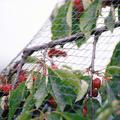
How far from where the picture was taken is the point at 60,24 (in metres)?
0.96

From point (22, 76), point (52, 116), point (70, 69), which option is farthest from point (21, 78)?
point (52, 116)

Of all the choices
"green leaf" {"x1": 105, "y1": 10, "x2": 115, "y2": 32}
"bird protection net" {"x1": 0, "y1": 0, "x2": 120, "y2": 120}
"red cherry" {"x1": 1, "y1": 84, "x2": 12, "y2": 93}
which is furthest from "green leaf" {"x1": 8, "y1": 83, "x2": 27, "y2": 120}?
"green leaf" {"x1": 105, "y1": 10, "x2": 115, "y2": 32}

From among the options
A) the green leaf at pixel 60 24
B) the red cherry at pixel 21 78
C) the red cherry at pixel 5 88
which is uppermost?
the green leaf at pixel 60 24

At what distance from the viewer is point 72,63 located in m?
0.84

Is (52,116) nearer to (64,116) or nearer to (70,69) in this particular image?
Result: (64,116)

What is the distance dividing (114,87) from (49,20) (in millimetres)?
388

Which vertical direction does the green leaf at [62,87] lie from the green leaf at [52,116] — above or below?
above

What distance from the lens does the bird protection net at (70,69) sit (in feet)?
2.39

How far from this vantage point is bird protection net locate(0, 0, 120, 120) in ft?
2.39

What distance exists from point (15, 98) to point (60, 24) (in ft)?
0.77

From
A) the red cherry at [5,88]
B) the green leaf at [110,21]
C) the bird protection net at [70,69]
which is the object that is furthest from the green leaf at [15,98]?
the green leaf at [110,21]

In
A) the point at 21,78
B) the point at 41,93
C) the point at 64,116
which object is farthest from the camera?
the point at 21,78

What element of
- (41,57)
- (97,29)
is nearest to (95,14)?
(97,29)

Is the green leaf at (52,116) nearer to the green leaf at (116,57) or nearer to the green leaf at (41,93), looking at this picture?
the green leaf at (41,93)
